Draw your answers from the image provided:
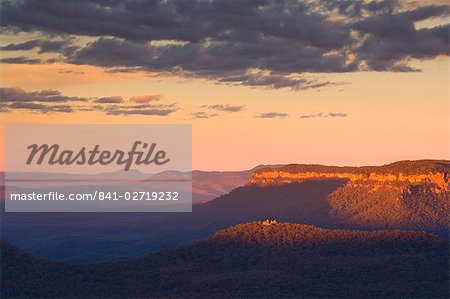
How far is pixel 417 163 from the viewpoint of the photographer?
653ft

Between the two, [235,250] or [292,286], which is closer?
[292,286]

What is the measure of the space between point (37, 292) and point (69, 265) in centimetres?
1324

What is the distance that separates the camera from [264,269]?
Answer: 379ft

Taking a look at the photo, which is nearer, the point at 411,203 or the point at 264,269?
the point at 264,269

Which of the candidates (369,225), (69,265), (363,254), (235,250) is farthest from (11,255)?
(369,225)

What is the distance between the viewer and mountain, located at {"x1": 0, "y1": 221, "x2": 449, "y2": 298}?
103688 mm

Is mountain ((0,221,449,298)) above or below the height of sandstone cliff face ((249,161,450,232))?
below

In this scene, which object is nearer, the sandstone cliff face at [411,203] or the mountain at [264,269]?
the mountain at [264,269]

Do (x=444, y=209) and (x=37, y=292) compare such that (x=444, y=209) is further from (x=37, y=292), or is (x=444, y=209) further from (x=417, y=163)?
(x=37, y=292)

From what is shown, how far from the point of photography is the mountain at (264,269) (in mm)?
103688

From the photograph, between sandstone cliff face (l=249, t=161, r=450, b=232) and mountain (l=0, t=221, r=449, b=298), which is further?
sandstone cliff face (l=249, t=161, r=450, b=232)

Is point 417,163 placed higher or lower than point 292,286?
higher

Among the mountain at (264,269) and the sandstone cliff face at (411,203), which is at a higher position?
the sandstone cliff face at (411,203)

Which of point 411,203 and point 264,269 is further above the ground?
point 411,203
